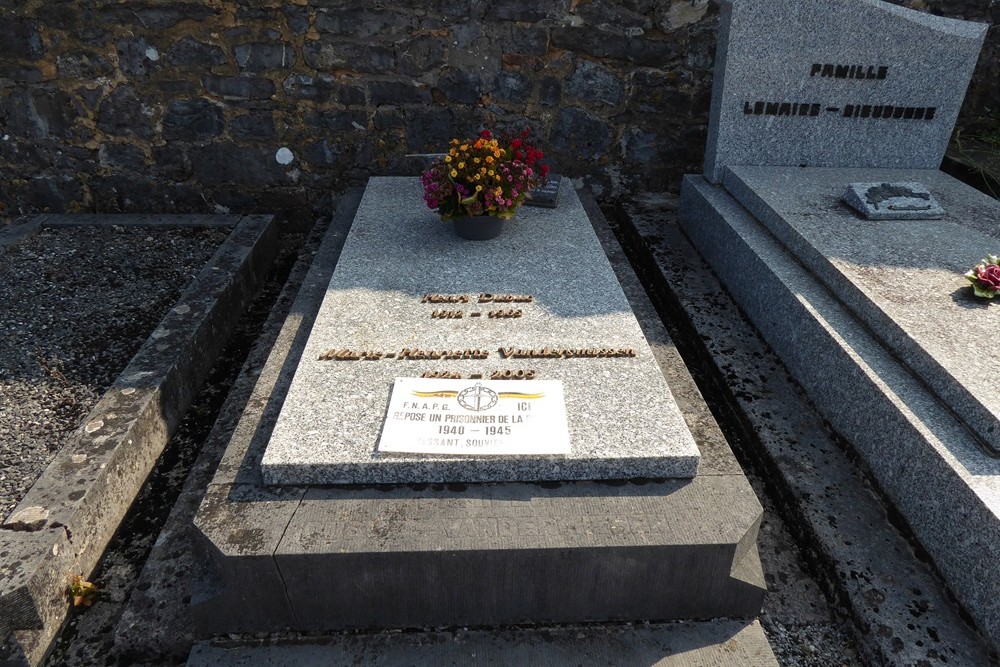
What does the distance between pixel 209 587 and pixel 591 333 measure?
1.71 meters

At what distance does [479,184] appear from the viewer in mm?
3422

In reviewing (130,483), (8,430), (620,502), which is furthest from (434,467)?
(8,430)

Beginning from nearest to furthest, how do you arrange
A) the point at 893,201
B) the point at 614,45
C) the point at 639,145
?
the point at 893,201 → the point at 614,45 → the point at 639,145

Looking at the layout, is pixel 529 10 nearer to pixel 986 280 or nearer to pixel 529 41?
pixel 529 41

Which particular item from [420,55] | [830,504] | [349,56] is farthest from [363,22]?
[830,504]

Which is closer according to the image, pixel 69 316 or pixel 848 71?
pixel 69 316

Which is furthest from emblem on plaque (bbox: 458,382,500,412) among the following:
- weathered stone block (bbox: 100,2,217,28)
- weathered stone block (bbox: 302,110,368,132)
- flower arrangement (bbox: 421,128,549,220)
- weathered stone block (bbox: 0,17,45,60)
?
weathered stone block (bbox: 0,17,45,60)

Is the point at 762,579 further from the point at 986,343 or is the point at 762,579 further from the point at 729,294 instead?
the point at 729,294

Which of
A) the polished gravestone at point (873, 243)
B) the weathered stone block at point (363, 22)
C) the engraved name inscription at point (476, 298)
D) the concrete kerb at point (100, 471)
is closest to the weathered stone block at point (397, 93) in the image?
the weathered stone block at point (363, 22)

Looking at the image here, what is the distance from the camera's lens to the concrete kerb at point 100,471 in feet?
6.64

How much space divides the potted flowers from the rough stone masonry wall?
1.21 meters

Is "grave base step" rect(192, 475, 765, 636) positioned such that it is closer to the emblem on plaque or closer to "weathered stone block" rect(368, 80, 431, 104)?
the emblem on plaque

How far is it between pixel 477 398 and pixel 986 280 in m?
2.17

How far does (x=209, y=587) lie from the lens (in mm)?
2033
